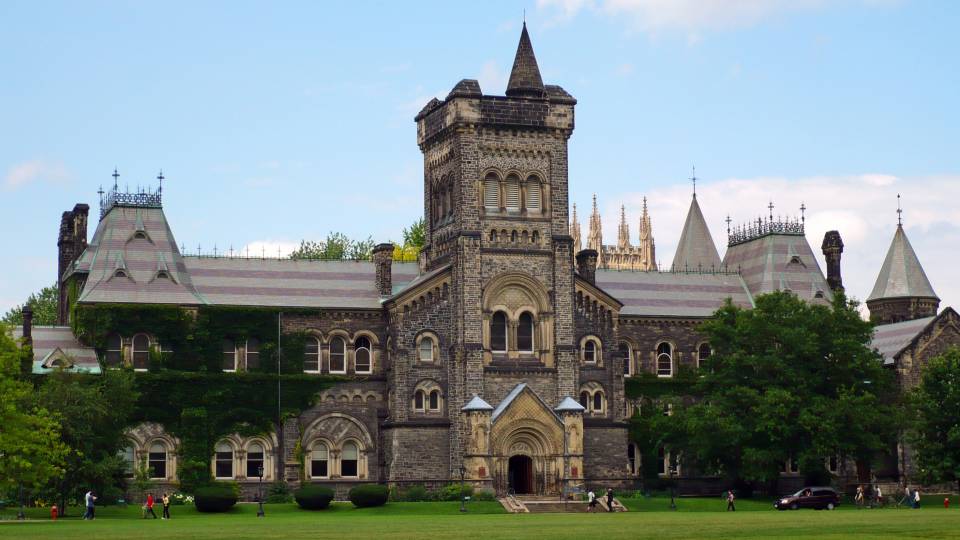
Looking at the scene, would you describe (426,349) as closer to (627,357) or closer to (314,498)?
(314,498)

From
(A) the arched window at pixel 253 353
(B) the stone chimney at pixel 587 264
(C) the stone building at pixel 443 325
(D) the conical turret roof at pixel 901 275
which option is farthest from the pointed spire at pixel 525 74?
(D) the conical turret roof at pixel 901 275

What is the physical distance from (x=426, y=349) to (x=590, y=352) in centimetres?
976

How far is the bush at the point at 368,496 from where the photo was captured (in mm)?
80562

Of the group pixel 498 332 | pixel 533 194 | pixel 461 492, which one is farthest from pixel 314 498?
pixel 533 194

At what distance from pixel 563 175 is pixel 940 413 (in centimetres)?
2365

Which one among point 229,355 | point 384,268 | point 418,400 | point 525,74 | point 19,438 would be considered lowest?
point 19,438

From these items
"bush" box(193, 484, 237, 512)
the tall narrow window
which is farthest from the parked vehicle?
the tall narrow window

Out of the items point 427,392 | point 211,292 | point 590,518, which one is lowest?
point 590,518

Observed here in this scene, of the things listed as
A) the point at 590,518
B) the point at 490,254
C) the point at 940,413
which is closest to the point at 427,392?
the point at 490,254

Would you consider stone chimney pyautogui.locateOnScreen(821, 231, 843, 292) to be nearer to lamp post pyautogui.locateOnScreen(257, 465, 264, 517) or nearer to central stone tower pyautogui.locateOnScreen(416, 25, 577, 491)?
central stone tower pyautogui.locateOnScreen(416, 25, 577, 491)

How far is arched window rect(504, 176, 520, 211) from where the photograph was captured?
9138 centimetres

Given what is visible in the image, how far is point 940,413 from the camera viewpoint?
3359 inches

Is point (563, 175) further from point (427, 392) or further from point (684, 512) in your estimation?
point (684, 512)

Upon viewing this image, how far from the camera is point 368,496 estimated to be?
8056 centimetres
